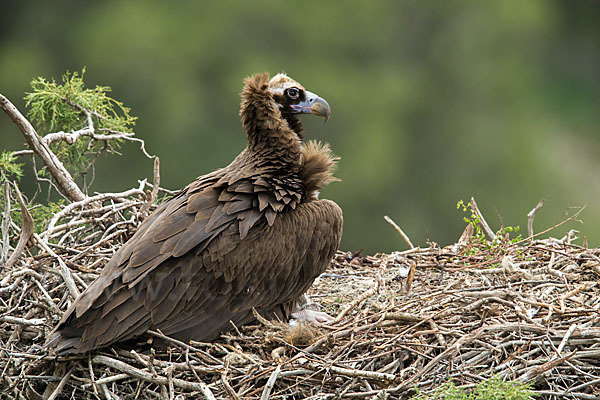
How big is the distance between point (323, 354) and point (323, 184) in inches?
46.3

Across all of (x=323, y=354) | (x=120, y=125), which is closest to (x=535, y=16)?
(x=120, y=125)

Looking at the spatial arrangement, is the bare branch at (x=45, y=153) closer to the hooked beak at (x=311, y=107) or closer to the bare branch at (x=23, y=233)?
the bare branch at (x=23, y=233)

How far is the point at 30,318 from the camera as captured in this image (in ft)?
13.4

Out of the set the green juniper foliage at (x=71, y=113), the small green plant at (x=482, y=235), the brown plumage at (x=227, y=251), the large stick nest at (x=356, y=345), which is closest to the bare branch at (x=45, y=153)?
the green juniper foliage at (x=71, y=113)

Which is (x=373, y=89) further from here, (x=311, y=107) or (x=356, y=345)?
(x=356, y=345)

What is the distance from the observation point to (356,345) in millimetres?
3730

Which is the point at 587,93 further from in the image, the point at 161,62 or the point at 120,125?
the point at 120,125

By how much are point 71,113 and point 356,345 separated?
2.98 meters

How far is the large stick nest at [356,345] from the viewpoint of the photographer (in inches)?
139

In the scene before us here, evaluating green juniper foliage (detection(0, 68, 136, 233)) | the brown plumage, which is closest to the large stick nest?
the brown plumage

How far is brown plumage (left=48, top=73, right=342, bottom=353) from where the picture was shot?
3.87 m

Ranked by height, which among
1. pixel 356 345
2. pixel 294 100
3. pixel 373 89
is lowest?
pixel 356 345

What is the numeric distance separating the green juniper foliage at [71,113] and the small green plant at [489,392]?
126 inches

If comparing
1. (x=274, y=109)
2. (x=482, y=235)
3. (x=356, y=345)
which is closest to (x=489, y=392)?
(x=356, y=345)
